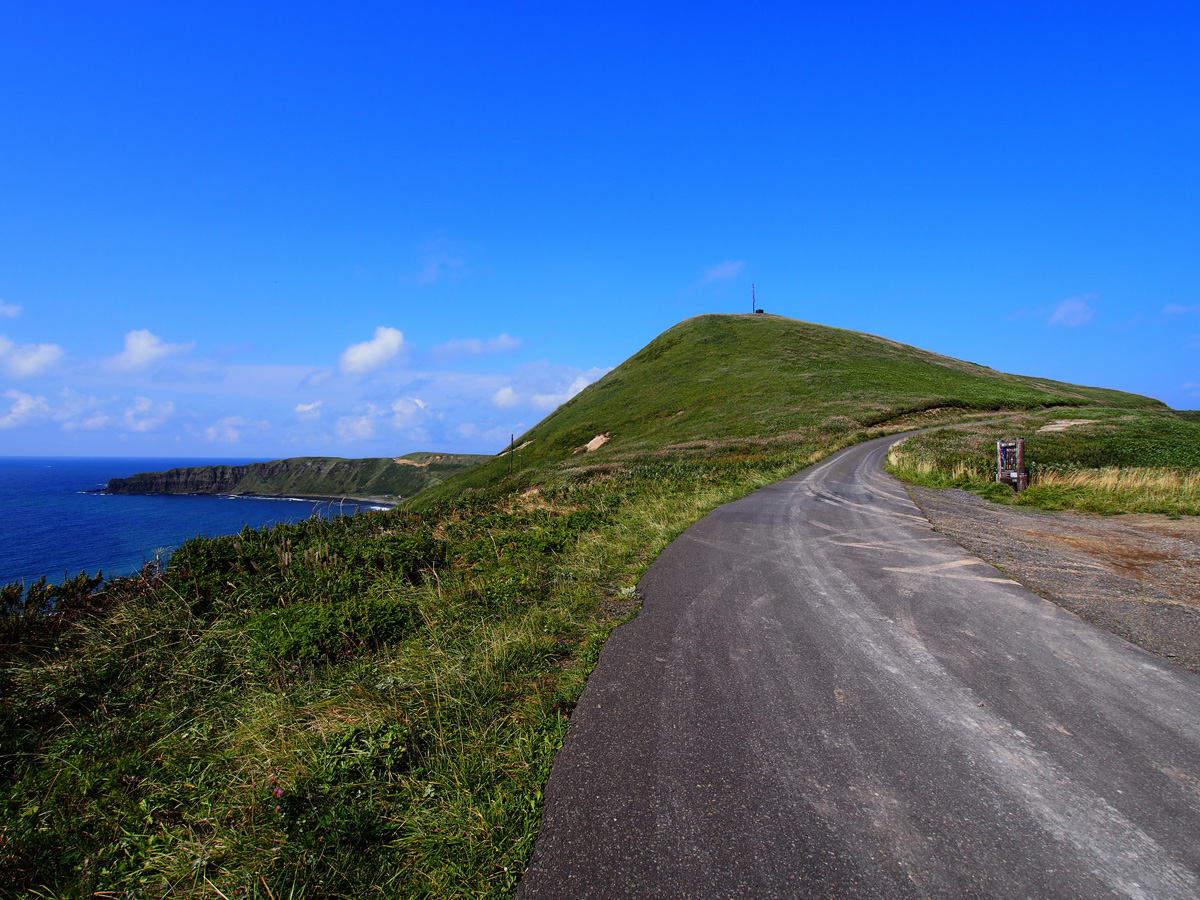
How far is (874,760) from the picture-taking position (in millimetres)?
3588

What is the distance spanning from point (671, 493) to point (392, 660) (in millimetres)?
14220

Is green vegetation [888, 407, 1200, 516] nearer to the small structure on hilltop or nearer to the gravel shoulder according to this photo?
the small structure on hilltop

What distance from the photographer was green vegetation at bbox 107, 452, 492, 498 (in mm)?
158825

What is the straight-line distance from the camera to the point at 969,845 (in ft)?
9.40

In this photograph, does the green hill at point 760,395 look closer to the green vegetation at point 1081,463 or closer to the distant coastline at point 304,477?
the green vegetation at point 1081,463

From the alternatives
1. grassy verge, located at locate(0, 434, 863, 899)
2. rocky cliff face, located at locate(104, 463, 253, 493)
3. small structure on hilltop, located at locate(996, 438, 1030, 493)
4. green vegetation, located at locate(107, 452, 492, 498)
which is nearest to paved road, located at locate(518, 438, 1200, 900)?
grassy verge, located at locate(0, 434, 863, 899)

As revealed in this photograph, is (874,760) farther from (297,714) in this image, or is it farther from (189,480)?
(189,480)

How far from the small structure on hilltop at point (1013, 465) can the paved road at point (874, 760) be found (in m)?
12.6

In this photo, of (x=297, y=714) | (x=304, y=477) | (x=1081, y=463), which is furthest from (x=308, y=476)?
(x=297, y=714)

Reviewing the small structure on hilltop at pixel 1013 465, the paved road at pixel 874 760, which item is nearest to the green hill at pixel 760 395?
the small structure on hilltop at pixel 1013 465

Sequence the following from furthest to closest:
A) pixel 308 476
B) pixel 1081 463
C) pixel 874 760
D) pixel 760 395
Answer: pixel 308 476 < pixel 760 395 < pixel 1081 463 < pixel 874 760

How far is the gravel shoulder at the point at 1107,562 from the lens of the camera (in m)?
5.93

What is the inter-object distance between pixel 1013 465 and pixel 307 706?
72.0 ft

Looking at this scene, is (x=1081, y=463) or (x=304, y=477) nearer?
(x=1081, y=463)
